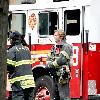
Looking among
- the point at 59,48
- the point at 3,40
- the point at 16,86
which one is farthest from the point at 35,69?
the point at 3,40

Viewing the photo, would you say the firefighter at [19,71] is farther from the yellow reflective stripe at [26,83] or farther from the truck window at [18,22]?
the truck window at [18,22]

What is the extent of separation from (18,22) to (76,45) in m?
1.76

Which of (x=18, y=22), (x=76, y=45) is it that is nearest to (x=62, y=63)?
(x=76, y=45)

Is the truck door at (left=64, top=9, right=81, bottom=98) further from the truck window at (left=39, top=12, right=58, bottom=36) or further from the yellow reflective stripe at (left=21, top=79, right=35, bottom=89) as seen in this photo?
the yellow reflective stripe at (left=21, top=79, right=35, bottom=89)

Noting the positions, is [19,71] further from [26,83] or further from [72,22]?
[72,22]

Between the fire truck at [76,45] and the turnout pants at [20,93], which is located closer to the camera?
the turnout pants at [20,93]

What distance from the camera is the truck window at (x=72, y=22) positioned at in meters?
11.0

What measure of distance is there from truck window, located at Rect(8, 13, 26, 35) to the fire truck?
20.6 inches

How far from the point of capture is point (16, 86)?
26.5ft

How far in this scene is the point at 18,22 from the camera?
11781 millimetres

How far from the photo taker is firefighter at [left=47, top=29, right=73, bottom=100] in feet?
30.7

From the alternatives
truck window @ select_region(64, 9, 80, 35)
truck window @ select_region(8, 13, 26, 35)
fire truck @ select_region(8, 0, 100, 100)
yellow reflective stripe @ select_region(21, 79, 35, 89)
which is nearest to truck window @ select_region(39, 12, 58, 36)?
fire truck @ select_region(8, 0, 100, 100)

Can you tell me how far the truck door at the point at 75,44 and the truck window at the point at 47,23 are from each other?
367 millimetres

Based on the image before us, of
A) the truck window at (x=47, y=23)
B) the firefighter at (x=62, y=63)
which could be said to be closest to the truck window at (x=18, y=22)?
the truck window at (x=47, y=23)
